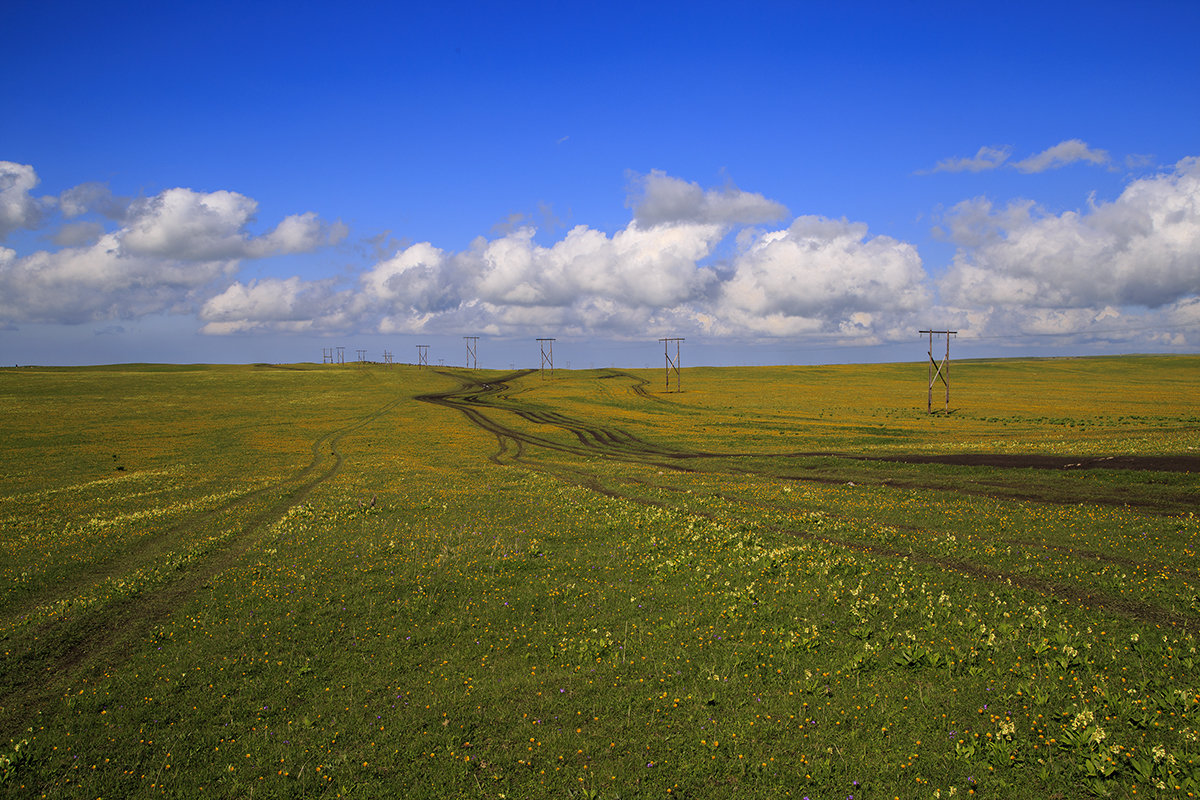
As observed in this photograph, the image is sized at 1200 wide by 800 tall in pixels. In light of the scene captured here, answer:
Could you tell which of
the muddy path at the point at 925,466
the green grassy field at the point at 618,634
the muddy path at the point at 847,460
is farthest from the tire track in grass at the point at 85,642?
the muddy path at the point at 925,466

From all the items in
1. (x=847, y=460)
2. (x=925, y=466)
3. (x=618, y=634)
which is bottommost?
(x=618, y=634)

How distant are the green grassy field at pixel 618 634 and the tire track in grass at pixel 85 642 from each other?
10cm

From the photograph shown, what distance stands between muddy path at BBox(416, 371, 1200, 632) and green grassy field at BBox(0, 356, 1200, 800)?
20cm

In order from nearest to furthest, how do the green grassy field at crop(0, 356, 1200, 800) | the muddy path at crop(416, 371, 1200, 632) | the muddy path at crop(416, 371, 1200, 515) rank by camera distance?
1. the green grassy field at crop(0, 356, 1200, 800)
2. the muddy path at crop(416, 371, 1200, 632)
3. the muddy path at crop(416, 371, 1200, 515)

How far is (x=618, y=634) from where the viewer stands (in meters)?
14.6

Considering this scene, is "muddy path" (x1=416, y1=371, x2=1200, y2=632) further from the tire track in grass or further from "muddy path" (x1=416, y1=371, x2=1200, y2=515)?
the tire track in grass

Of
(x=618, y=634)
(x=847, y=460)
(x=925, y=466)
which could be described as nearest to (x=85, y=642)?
(x=618, y=634)

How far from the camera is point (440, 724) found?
11.3 m

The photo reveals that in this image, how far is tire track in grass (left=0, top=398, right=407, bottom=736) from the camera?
1220 centimetres

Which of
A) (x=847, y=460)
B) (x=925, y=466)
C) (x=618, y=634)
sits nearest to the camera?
(x=618, y=634)

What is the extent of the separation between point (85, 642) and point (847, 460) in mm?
37665

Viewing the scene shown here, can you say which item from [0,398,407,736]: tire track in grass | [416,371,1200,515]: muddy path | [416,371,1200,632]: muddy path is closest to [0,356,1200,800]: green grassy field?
[0,398,407,736]: tire track in grass

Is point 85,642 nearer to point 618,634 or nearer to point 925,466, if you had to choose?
point 618,634

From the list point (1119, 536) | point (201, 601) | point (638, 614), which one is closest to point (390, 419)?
point (201, 601)
